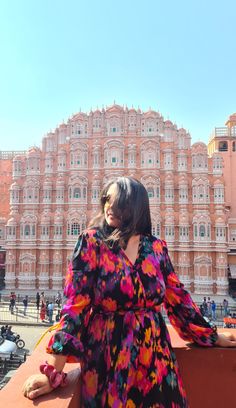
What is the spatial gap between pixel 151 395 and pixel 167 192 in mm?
22002

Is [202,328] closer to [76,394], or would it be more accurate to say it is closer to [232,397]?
[232,397]

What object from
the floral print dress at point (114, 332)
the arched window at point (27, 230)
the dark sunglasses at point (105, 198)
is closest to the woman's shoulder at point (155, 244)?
the floral print dress at point (114, 332)

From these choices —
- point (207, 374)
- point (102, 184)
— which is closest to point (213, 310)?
point (102, 184)

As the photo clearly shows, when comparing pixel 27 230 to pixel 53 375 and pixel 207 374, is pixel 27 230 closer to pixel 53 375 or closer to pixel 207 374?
pixel 207 374

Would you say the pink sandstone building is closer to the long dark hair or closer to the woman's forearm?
the long dark hair

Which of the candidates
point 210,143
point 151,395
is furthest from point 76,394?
point 210,143

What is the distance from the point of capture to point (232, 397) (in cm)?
181

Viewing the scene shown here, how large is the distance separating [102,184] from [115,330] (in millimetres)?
22484

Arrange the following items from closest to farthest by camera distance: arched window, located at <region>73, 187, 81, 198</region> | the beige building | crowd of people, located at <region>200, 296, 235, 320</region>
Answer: crowd of people, located at <region>200, 296, 235, 320</region> → the beige building → arched window, located at <region>73, 187, 81, 198</region>

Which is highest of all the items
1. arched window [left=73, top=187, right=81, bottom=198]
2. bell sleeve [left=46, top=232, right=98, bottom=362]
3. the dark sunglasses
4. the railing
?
arched window [left=73, top=187, right=81, bottom=198]

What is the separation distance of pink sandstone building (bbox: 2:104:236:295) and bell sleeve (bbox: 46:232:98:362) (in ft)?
67.9

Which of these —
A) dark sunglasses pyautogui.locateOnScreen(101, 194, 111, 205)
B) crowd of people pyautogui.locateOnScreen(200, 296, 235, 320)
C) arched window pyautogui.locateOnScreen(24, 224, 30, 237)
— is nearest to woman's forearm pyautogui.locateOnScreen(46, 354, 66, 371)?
dark sunglasses pyautogui.locateOnScreen(101, 194, 111, 205)

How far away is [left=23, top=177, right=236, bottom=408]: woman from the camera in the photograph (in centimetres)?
140

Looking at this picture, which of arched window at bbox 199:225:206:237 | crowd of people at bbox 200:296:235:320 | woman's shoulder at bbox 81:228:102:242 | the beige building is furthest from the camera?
Result: the beige building
